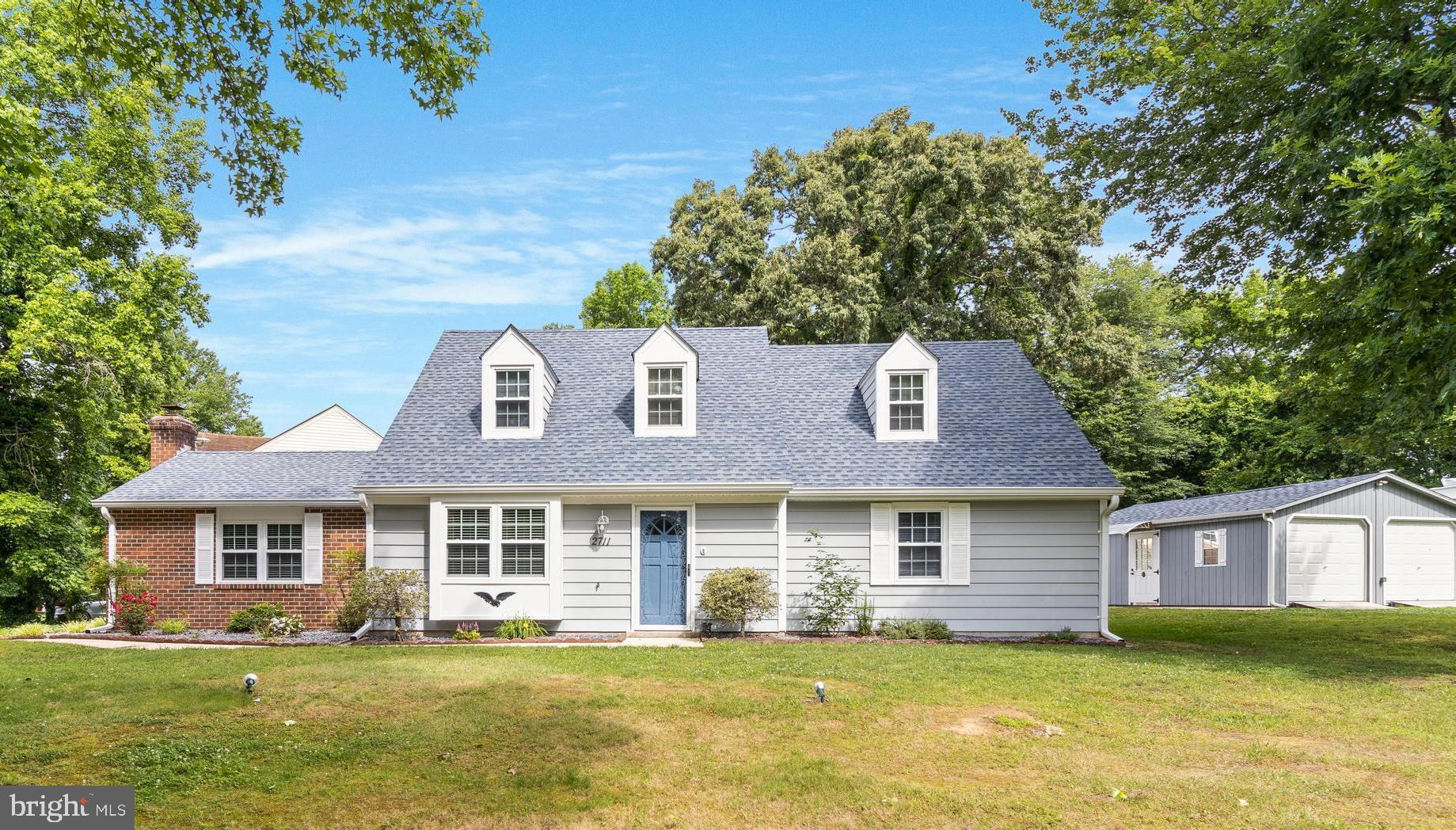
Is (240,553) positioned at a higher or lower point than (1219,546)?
higher

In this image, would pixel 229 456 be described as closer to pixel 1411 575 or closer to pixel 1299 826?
pixel 1299 826

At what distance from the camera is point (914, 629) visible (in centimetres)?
1477

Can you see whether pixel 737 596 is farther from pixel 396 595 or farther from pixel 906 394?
pixel 396 595

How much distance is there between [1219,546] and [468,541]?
21191 mm

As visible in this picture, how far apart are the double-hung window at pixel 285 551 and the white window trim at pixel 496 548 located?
396cm

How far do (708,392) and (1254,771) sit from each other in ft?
39.8

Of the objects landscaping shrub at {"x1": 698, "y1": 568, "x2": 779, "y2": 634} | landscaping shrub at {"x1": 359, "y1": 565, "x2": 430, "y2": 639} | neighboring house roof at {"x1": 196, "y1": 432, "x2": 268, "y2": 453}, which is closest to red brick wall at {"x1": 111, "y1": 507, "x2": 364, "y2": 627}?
landscaping shrub at {"x1": 359, "y1": 565, "x2": 430, "y2": 639}

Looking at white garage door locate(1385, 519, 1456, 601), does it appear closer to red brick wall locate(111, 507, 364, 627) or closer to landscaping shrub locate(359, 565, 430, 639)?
landscaping shrub locate(359, 565, 430, 639)

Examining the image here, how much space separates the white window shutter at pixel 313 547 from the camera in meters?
16.7

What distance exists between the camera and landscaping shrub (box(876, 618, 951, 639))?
14672 mm

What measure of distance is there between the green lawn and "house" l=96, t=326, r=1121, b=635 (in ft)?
9.28

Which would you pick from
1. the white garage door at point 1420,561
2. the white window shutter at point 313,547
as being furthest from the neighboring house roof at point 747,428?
the white garage door at point 1420,561

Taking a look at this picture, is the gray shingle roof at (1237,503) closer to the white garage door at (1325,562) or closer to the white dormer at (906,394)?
the white garage door at (1325,562)

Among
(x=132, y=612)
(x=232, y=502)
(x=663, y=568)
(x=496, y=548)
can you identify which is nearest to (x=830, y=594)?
(x=663, y=568)
